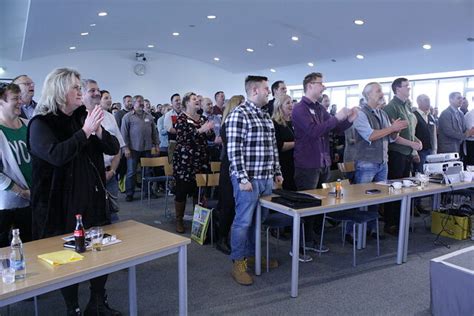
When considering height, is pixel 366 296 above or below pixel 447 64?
below

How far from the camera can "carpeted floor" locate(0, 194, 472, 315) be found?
9.09ft

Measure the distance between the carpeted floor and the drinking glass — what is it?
2.81ft

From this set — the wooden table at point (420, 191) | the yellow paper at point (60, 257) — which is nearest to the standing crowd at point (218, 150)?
the yellow paper at point (60, 257)

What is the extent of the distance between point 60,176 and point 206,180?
2040 millimetres

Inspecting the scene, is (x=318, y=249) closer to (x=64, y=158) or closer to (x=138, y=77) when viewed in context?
(x=64, y=158)

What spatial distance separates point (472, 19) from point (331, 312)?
7.67m

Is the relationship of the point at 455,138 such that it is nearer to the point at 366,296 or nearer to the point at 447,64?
the point at 366,296

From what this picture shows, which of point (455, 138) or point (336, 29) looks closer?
point (455, 138)

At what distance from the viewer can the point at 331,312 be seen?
2.72 m

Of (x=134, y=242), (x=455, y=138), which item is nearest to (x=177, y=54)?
(x=455, y=138)

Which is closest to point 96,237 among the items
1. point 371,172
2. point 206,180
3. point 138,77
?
point 206,180

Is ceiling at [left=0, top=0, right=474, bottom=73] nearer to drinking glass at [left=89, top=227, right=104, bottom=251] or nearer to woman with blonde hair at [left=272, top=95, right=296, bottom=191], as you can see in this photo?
woman with blonde hair at [left=272, top=95, right=296, bottom=191]

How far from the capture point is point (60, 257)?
5.96ft

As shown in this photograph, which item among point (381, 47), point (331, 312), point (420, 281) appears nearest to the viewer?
point (331, 312)
